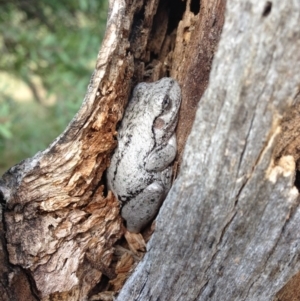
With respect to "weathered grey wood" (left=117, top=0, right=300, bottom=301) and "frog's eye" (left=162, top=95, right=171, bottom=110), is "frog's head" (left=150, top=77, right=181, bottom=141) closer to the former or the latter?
"frog's eye" (left=162, top=95, right=171, bottom=110)

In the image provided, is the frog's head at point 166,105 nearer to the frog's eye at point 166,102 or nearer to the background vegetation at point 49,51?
the frog's eye at point 166,102

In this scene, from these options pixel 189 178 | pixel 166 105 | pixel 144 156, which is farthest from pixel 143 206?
pixel 189 178

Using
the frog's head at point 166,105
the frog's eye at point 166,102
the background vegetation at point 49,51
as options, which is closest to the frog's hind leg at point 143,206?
the frog's head at point 166,105

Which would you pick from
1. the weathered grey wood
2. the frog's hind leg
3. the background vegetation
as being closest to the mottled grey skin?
the frog's hind leg

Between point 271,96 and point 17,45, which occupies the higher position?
point 17,45

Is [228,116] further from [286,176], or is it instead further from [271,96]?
[286,176]

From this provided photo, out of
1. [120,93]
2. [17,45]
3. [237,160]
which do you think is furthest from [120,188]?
[17,45]

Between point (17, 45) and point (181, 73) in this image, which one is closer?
point (181, 73)

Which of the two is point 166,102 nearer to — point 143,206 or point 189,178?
point 143,206
